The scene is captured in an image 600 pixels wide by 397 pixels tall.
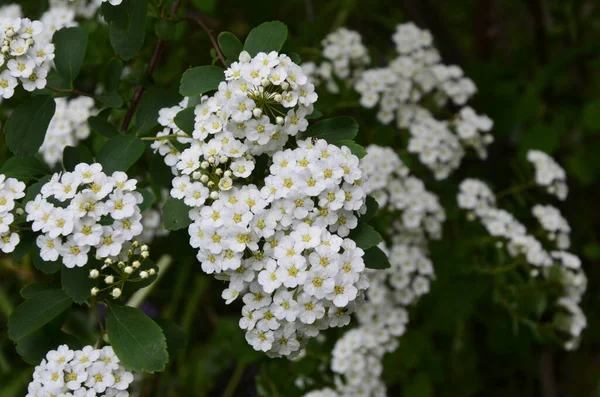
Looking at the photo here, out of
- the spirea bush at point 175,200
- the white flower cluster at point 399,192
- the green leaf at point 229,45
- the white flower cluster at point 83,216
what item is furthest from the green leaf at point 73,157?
the white flower cluster at point 399,192

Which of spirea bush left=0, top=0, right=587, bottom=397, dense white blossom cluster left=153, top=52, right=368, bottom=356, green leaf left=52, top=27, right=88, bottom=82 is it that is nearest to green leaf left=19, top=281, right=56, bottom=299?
spirea bush left=0, top=0, right=587, bottom=397

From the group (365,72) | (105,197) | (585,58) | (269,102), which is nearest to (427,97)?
(365,72)

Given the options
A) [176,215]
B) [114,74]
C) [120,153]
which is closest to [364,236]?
[176,215]

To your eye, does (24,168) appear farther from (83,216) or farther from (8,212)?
(83,216)

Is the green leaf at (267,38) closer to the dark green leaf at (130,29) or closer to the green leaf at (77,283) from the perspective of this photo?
the dark green leaf at (130,29)

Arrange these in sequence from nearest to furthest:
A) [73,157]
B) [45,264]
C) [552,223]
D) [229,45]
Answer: [45,264] → [229,45] → [73,157] → [552,223]
